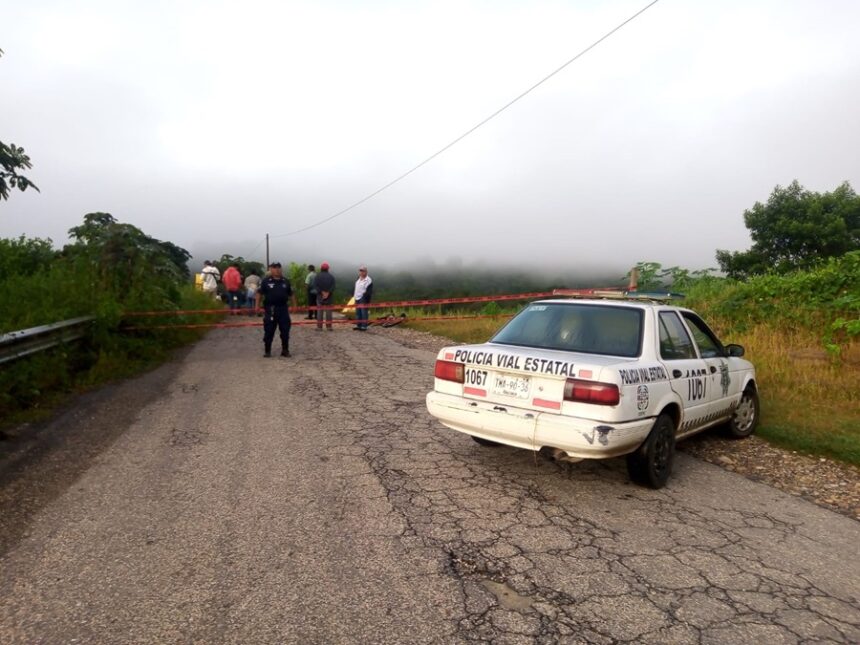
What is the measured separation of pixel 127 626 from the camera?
112 inches

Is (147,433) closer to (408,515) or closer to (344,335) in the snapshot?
(408,515)

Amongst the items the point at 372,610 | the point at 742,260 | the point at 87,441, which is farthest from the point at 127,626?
the point at 742,260

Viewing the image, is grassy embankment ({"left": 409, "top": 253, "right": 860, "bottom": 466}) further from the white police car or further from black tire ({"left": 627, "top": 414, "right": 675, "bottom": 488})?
black tire ({"left": 627, "top": 414, "right": 675, "bottom": 488})

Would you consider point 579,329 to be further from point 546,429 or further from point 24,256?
point 24,256

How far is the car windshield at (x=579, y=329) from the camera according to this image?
507cm

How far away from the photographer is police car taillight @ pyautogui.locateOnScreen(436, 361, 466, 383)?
5.05 meters

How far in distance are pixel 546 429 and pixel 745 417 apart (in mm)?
3334

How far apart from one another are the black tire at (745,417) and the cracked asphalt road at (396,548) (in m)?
1.10

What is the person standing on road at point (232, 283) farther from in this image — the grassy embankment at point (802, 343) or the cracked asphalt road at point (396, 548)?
the cracked asphalt road at point (396, 548)

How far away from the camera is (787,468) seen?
5.71 metres

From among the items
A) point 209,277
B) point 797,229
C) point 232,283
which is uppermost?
point 797,229

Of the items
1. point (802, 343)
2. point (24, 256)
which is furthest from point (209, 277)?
point (802, 343)

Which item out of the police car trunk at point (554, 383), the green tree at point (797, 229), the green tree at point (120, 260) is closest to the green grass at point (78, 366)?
the green tree at point (120, 260)

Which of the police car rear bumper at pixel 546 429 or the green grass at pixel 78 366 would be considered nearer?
the police car rear bumper at pixel 546 429
